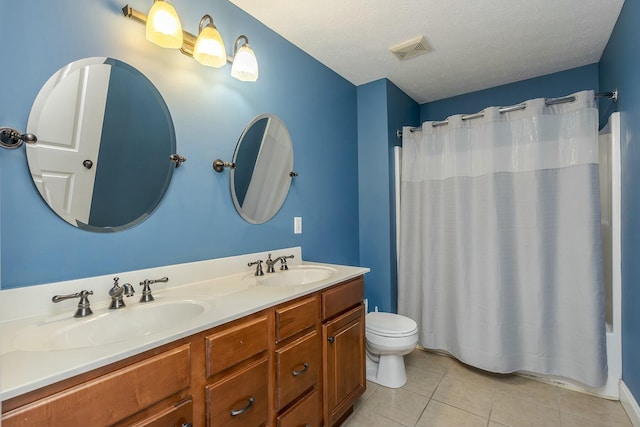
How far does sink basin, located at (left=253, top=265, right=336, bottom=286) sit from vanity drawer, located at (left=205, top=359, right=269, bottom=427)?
566 millimetres

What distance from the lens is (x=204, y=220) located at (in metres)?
1.48

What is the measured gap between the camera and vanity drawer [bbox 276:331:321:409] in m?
1.19

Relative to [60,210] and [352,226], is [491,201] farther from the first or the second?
[60,210]

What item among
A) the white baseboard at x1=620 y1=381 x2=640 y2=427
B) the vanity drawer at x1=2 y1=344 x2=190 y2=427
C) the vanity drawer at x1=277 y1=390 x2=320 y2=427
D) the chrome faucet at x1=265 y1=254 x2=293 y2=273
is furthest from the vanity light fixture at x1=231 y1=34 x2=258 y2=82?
the white baseboard at x1=620 y1=381 x2=640 y2=427

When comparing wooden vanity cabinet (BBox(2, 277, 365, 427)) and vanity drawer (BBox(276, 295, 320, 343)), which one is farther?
vanity drawer (BBox(276, 295, 320, 343))

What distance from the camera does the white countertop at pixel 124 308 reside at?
0.65m

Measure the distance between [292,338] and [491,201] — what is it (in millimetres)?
1787

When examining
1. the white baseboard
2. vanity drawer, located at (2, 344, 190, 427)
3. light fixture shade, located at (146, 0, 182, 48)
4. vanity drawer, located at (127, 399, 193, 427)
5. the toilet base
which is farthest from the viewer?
the toilet base

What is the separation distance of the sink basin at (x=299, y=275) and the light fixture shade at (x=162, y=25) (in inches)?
45.9

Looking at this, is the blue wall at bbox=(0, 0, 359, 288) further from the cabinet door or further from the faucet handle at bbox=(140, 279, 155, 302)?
the cabinet door

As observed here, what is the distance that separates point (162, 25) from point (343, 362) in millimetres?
1738

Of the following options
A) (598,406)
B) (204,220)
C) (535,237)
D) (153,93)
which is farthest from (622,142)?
(153,93)

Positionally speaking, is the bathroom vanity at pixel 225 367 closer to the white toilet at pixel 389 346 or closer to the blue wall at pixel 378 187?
the white toilet at pixel 389 346

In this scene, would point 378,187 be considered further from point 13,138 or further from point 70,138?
point 13,138
